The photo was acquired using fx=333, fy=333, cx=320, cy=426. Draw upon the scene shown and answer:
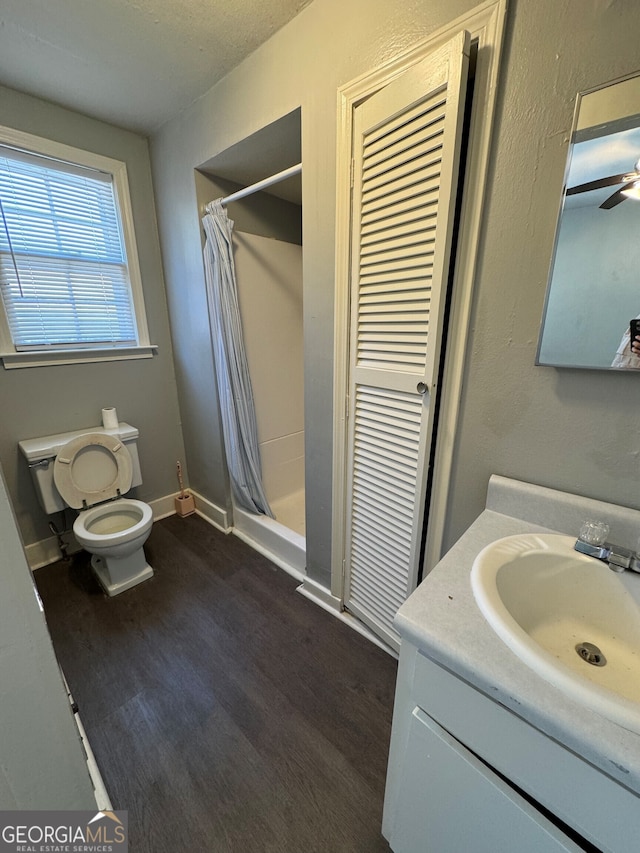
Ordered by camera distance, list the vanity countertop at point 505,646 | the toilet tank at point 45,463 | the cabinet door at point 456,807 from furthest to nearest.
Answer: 1. the toilet tank at point 45,463
2. the cabinet door at point 456,807
3. the vanity countertop at point 505,646

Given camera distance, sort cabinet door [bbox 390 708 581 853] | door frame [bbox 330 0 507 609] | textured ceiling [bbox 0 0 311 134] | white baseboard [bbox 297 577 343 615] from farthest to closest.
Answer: white baseboard [bbox 297 577 343 615], textured ceiling [bbox 0 0 311 134], door frame [bbox 330 0 507 609], cabinet door [bbox 390 708 581 853]

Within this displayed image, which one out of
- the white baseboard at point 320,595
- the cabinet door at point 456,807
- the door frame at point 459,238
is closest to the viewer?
the cabinet door at point 456,807

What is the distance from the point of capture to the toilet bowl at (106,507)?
5.54 ft

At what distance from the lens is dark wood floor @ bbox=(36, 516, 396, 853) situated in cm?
97

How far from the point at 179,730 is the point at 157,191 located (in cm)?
274

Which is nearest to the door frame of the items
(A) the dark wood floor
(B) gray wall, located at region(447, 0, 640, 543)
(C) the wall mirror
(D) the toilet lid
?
(B) gray wall, located at region(447, 0, 640, 543)

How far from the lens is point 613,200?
2.47 ft

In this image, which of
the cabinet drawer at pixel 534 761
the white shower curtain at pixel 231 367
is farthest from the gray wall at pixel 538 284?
the white shower curtain at pixel 231 367

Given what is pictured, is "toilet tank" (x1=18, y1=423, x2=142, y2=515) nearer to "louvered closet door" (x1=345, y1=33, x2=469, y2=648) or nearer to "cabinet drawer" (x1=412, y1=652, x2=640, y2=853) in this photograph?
"louvered closet door" (x1=345, y1=33, x2=469, y2=648)

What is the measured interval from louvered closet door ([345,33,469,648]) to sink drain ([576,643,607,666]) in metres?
0.53

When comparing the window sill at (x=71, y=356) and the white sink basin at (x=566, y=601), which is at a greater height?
the window sill at (x=71, y=356)

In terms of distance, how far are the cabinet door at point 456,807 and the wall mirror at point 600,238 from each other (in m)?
0.91

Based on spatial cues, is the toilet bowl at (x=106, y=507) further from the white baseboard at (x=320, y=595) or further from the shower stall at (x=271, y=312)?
the white baseboard at (x=320, y=595)

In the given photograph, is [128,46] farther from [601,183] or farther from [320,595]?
[320,595]
